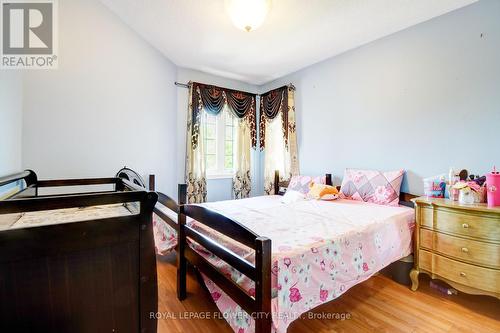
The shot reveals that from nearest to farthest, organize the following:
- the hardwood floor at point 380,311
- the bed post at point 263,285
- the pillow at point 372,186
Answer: the bed post at point 263,285
the hardwood floor at point 380,311
the pillow at point 372,186

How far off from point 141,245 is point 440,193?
2.47 meters

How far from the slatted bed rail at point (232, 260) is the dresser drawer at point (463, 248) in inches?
62.4

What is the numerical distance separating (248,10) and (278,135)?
2.38m

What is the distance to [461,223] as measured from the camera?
1.73m

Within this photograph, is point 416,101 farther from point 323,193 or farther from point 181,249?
point 181,249

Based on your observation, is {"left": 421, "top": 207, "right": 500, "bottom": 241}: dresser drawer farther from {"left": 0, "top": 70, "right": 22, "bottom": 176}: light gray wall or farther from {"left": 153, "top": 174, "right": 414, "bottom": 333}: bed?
{"left": 0, "top": 70, "right": 22, "bottom": 176}: light gray wall

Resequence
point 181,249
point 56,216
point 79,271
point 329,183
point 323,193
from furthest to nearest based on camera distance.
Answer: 1. point 329,183
2. point 323,193
3. point 181,249
4. point 56,216
5. point 79,271

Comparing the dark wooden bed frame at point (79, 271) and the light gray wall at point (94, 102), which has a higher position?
the light gray wall at point (94, 102)

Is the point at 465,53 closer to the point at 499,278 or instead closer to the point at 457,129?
the point at 457,129

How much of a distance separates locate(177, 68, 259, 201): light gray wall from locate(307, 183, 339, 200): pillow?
1.61 m

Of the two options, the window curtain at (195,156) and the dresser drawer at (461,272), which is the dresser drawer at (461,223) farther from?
the window curtain at (195,156)

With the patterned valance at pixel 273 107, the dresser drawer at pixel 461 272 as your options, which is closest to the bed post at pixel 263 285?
the dresser drawer at pixel 461 272

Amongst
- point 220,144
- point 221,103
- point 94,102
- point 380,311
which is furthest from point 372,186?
point 94,102

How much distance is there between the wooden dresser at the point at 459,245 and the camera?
1594 millimetres
